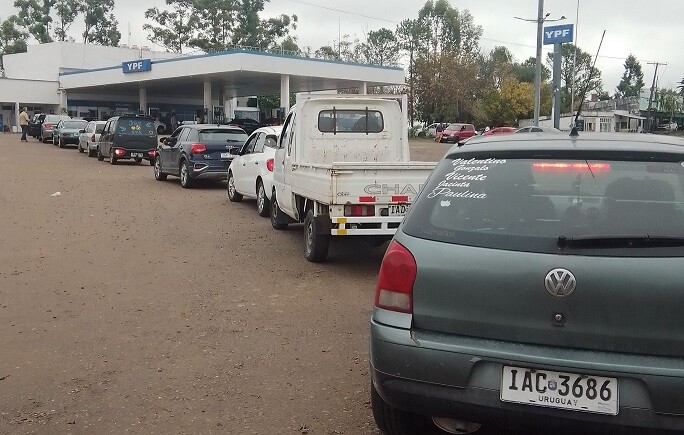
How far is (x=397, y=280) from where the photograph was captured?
346 centimetres

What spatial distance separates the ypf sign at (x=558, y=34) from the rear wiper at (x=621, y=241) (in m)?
27.0

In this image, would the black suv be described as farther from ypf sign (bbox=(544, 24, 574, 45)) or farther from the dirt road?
ypf sign (bbox=(544, 24, 574, 45))

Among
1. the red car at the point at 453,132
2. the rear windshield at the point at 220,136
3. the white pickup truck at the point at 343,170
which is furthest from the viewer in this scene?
the red car at the point at 453,132

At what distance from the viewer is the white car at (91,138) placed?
3027 cm

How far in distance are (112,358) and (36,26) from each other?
3870 inches

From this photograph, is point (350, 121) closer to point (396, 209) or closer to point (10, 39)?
point (396, 209)

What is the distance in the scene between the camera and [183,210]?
555 inches

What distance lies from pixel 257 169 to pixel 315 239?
4.89 meters

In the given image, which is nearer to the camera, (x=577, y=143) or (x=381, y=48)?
(x=577, y=143)

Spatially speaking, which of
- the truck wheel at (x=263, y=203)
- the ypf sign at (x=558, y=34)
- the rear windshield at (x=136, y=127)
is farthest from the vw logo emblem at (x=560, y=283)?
the ypf sign at (x=558, y=34)

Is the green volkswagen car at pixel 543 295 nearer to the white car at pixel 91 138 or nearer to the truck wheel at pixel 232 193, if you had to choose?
the truck wheel at pixel 232 193

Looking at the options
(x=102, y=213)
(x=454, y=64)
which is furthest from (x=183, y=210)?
(x=454, y=64)

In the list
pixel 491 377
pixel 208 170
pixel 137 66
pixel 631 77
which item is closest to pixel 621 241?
pixel 491 377

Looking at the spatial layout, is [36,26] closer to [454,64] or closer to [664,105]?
[454,64]
